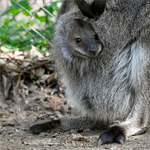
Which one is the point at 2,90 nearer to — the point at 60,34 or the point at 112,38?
the point at 60,34

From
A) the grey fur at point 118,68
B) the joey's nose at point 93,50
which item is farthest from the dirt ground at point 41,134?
the joey's nose at point 93,50

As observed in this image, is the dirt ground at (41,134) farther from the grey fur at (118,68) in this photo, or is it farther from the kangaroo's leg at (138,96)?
the grey fur at (118,68)

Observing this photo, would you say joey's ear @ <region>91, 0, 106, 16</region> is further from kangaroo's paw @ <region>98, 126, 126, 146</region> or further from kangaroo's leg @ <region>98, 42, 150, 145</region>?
kangaroo's paw @ <region>98, 126, 126, 146</region>

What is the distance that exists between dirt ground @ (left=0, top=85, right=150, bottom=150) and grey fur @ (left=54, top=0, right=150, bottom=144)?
0.27m

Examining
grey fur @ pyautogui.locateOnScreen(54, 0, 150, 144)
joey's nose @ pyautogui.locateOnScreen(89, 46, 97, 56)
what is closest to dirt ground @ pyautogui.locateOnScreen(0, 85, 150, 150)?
grey fur @ pyautogui.locateOnScreen(54, 0, 150, 144)

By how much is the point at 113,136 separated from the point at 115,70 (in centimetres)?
74

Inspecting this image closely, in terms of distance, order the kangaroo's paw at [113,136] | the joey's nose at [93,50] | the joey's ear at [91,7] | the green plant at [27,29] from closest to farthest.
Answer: the kangaroo's paw at [113,136] → the joey's nose at [93,50] → the joey's ear at [91,7] → the green plant at [27,29]

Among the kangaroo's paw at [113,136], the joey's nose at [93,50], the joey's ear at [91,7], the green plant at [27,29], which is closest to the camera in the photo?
the kangaroo's paw at [113,136]

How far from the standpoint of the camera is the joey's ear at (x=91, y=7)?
139 inches

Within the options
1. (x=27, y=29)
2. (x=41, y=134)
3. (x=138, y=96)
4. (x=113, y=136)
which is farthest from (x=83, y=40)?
(x=27, y=29)

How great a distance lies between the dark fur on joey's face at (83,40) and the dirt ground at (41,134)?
85 centimetres

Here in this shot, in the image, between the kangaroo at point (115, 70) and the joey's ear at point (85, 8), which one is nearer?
the kangaroo at point (115, 70)

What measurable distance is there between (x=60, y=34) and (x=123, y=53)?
2.63ft

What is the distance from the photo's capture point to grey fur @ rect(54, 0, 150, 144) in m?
3.43
